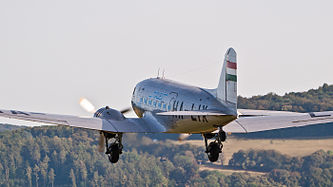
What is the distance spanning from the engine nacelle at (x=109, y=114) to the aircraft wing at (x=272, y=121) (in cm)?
753

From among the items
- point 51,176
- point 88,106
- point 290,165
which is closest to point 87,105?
point 88,106

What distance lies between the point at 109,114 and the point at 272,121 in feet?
34.9

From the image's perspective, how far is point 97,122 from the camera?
59906 millimetres

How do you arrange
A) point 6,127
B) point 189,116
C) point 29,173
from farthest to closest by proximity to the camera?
1. point 6,127
2. point 29,173
3. point 189,116

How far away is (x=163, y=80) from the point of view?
2581 inches

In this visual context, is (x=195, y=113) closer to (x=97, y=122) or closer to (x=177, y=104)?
(x=177, y=104)

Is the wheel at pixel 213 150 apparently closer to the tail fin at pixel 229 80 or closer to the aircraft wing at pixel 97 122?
the aircraft wing at pixel 97 122

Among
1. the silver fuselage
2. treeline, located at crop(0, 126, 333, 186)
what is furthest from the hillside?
the silver fuselage

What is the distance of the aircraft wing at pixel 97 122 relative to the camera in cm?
5719

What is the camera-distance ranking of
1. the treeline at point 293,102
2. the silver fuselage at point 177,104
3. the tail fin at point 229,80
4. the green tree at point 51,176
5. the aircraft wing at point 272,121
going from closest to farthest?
the tail fin at point 229,80 < the silver fuselage at point 177,104 < the aircraft wing at point 272,121 < the treeline at point 293,102 < the green tree at point 51,176

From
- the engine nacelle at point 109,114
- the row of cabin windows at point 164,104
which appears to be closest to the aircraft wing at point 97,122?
the engine nacelle at point 109,114

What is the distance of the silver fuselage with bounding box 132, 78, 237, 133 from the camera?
183 ft

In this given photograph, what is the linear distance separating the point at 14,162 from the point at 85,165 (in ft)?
58.4

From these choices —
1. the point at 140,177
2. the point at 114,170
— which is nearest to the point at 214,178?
the point at 140,177
